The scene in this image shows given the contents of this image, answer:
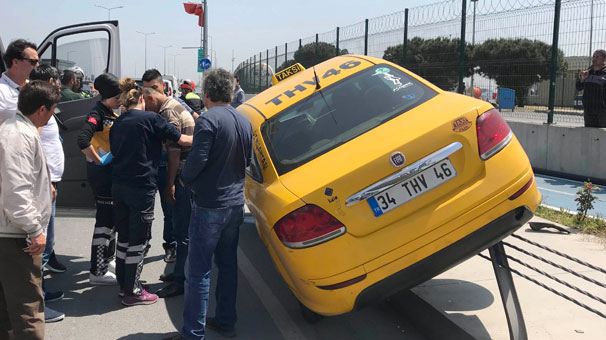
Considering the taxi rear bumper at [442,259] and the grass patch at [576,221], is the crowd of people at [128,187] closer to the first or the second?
the taxi rear bumper at [442,259]

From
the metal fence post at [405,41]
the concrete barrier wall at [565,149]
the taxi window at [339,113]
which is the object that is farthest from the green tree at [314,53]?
the taxi window at [339,113]

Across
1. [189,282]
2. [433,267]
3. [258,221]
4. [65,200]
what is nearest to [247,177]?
[258,221]

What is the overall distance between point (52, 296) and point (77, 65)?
167 inches

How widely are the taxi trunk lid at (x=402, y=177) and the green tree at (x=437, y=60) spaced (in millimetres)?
8566

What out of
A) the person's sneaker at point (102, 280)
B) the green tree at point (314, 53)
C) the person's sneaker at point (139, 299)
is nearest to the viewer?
the person's sneaker at point (139, 299)

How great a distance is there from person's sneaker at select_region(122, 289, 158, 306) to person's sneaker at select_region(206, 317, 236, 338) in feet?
2.43

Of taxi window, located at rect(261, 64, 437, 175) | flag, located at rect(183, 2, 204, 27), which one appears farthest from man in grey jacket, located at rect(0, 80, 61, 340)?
flag, located at rect(183, 2, 204, 27)

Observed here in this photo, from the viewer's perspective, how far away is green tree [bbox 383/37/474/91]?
1175cm

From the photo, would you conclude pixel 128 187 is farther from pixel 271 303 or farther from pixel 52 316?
pixel 271 303

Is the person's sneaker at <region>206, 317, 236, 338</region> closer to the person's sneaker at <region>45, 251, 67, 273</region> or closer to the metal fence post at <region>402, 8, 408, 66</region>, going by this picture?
the person's sneaker at <region>45, 251, 67, 273</region>

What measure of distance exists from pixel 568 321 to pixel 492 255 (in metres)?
0.76

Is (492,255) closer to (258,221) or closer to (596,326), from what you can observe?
(596,326)

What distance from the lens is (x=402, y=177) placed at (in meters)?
3.24

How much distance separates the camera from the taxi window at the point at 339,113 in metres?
3.66
